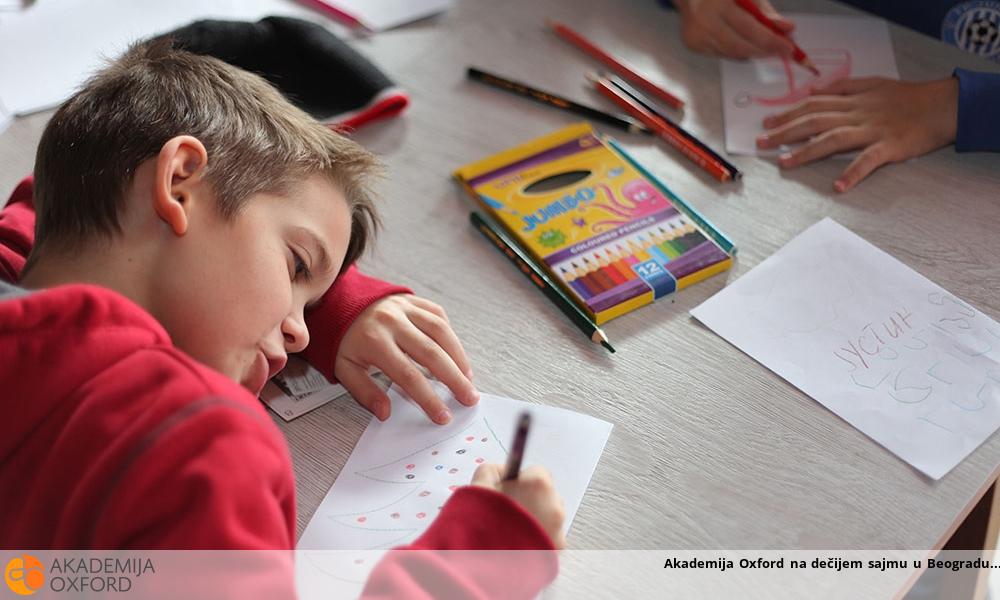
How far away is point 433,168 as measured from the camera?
3.66 feet

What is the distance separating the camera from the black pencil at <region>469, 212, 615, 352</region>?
92 centimetres

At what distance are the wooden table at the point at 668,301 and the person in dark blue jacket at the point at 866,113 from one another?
0.02 m

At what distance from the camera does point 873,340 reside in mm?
903

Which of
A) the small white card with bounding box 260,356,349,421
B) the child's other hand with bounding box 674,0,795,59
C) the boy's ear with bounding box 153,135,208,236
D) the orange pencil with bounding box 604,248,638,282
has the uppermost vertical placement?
the boy's ear with bounding box 153,135,208,236

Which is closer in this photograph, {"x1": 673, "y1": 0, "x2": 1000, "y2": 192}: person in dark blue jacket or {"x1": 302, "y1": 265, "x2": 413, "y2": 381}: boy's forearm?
{"x1": 302, "y1": 265, "x2": 413, "y2": 381}: boy's forearm

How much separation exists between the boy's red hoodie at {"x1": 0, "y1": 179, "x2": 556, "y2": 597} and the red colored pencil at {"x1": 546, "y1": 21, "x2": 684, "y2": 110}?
71 cm

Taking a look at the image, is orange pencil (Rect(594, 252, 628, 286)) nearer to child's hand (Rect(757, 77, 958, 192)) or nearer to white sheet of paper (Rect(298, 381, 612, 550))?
white sheet of paper (Rect(298, 381, 612, 550))

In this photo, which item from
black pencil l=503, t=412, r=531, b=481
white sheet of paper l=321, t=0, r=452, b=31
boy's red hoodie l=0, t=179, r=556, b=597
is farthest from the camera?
white sheet of paper l=321, t=0, r=452, b=31

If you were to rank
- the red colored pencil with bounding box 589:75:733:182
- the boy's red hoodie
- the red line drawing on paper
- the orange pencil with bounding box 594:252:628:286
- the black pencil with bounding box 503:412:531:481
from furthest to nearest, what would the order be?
the red line drawing on paper
the red colored pencil with bounding box 589:75:733:182
the orange pencil with bounding box 594:252:628:286
the black pencil with bounding box 503:412:531:481
the boy's red hoodie

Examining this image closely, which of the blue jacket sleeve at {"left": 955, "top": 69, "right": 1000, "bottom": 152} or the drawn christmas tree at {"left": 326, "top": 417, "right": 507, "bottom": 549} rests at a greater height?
the blue jacket sleeve at {"left": 955, "top": 69, "right": 1000, "bottom": 152}

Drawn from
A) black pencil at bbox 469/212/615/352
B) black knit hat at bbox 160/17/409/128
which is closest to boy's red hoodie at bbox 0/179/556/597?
black pencil at bbox 469/212/615/352

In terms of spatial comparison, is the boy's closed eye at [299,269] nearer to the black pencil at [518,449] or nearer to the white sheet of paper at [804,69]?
the black pencil at [518,449]

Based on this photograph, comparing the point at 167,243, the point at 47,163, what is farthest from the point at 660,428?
the point at 47,163

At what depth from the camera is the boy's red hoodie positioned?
1.95 feet
